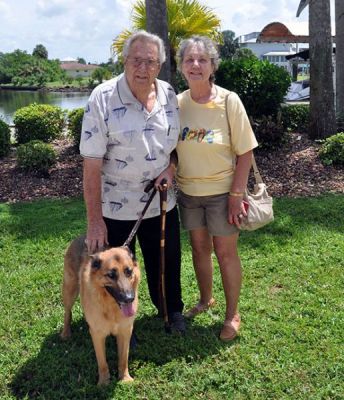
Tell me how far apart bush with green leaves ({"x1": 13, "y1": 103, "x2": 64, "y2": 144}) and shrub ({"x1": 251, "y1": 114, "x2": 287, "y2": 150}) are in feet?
15.1

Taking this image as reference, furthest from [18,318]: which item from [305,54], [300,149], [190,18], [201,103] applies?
[305,54]

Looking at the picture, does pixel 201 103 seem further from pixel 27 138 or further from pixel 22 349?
pixel 27 138

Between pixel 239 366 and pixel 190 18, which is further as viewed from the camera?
pixel 190 18

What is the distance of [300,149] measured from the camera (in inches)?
344

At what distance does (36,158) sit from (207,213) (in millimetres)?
5473

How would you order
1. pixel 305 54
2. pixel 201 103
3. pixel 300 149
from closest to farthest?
pixel 201 103 < pixel 300 149 < pixel 305 54

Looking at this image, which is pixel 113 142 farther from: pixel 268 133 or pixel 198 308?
pixel 268 133

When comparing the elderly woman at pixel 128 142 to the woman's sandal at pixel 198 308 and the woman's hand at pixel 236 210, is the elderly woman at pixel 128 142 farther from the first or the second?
the woman's sandal at pixel 198 308

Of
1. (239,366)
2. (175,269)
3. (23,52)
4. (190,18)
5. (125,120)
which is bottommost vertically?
(239,366)

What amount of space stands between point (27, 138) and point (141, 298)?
689 cm

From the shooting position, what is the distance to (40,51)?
11631 cm

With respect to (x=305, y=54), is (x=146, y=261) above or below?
below

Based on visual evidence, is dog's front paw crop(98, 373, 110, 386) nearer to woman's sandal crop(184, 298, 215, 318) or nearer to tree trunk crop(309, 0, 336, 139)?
woman's sandal crop(184, 298, 215, 318)

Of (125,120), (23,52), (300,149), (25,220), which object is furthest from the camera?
(23,52)
